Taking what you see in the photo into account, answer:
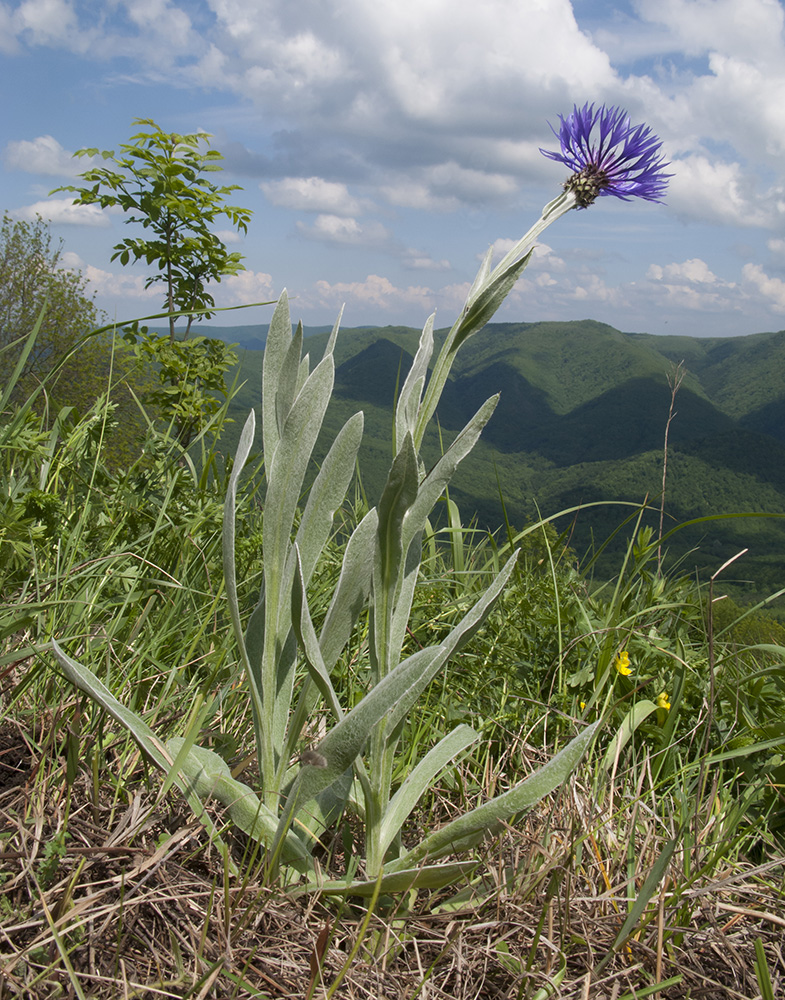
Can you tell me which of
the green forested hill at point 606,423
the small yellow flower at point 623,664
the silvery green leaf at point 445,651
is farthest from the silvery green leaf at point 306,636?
the green forested hill at point 606,423

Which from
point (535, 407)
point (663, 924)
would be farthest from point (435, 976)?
point (535, 407)

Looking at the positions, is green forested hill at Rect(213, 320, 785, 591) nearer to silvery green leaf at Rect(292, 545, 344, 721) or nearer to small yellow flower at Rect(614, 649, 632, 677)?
small yellow flower at Rect(614, 649, 632, 677)

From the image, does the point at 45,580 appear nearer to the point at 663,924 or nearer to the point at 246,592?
the point at 246,592

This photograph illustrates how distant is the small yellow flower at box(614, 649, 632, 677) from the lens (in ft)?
6.84

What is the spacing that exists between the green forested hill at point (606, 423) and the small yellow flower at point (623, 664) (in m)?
51.7

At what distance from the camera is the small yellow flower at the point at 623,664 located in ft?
6.84

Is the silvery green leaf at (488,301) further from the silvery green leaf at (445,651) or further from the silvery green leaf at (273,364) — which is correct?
the silvery green leaf at (445,651)

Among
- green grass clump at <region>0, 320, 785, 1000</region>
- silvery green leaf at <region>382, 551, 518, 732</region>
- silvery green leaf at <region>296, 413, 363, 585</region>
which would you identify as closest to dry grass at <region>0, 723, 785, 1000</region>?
green grass clump at <region>0, 320, 785, 1000</region>

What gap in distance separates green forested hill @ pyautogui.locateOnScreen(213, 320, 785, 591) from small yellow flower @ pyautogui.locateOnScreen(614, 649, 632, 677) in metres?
51.7

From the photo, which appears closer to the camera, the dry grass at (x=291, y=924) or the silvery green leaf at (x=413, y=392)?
the dry grass at (x=291, y=924)

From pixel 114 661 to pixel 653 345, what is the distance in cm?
21748

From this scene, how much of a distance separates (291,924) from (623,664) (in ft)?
4.23

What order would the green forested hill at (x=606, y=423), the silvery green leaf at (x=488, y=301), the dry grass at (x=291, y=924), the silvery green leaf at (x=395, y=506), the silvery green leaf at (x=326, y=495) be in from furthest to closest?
the green forested hill at (x=606, y=423), the silvery green leaf at (x=326, y=495), the silvery green leaf at (x=488, y=301), the silvery green leaf at (x=395, y=506), the dry grass at (x=291, y=924)

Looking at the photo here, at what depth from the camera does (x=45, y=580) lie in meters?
1.80
